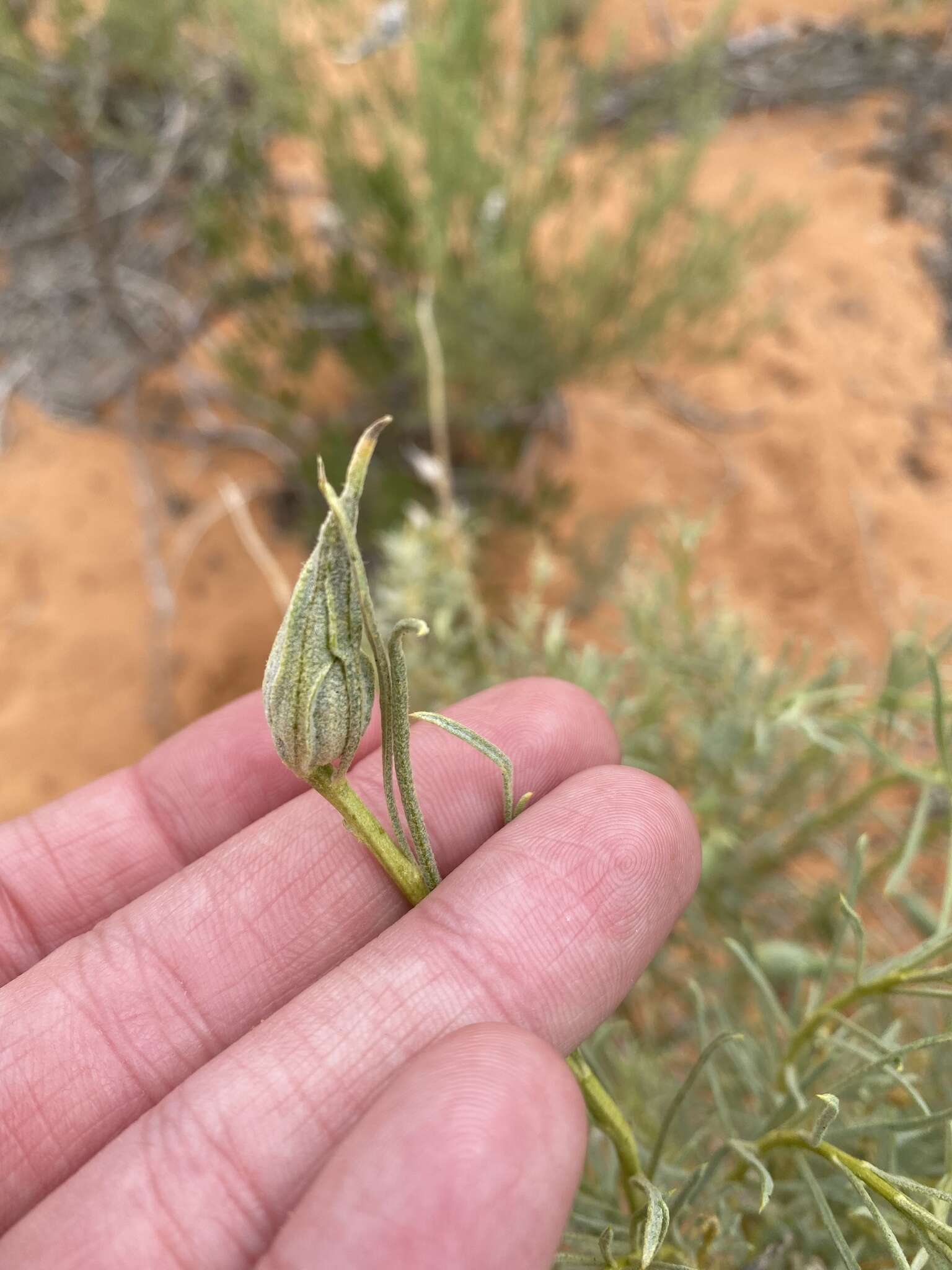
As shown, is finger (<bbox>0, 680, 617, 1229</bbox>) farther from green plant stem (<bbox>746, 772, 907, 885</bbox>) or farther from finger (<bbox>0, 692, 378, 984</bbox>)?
green plant stem (<bbox>746, 772, 907, 885</bbox>)

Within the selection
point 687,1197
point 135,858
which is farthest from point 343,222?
point 687,1197

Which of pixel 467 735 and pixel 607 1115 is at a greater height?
pixel 467 735

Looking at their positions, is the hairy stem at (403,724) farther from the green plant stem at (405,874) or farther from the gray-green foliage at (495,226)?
the gray-green foliage at (495,226)

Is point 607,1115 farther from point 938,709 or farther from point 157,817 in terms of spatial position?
point 157,817

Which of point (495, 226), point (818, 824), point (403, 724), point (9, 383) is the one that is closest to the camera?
point (403, 724)

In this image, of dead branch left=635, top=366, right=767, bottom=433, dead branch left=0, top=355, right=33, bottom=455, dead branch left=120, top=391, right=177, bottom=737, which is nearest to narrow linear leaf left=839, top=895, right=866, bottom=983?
dead branch left=120, top=391, right=177, bottom=737

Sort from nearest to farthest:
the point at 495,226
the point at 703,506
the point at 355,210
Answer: the point at 495,226
the point at 355,210
the point at 703,506

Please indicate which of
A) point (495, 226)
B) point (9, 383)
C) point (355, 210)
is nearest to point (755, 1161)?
point (495, 226)
